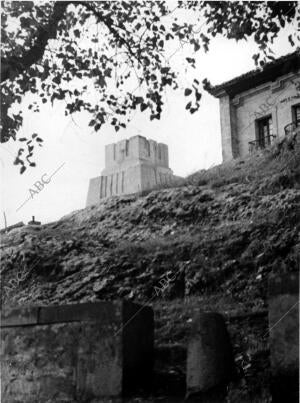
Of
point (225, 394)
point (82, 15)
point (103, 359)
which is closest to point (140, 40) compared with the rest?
point (82, 15)

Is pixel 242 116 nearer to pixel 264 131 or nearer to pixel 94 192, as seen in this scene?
pixel 264 131

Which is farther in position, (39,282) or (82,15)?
(39,282)

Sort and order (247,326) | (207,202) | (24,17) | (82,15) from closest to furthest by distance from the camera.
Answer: (247,326) < (24,17) < (82,15) < (207,202)

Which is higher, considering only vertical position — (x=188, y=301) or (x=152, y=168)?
(x=152, y=168)

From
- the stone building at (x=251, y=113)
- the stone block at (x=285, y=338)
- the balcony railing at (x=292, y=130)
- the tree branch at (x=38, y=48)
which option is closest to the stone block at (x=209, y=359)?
the stone block at (x=285, y=338)

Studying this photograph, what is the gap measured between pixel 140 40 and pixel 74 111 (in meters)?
A: 1.31

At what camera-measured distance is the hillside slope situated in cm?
671

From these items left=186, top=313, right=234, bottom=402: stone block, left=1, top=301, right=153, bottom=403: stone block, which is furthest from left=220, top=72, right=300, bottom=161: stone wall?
left=186, top=313, right=234, bottom=402: stone block

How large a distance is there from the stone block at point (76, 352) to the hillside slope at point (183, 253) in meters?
0.45

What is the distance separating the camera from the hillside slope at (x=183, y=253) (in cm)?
671

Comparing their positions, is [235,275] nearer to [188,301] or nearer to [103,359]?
[188,301]

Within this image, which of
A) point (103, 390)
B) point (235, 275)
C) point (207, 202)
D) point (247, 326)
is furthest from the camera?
point (207, 202)

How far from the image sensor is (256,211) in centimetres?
977

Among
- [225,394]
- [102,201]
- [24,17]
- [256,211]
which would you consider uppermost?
[24,17]
